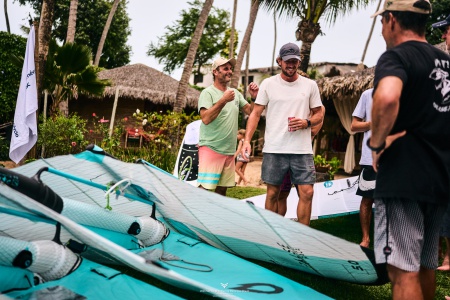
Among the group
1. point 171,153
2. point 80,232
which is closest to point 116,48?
point 171,153

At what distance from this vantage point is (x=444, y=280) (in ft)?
12.4

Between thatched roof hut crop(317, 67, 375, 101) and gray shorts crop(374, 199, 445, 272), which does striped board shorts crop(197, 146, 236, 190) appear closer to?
gray shorts crop(374, 199, 445, 272)

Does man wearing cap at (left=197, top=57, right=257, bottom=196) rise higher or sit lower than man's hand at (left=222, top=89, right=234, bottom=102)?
lower

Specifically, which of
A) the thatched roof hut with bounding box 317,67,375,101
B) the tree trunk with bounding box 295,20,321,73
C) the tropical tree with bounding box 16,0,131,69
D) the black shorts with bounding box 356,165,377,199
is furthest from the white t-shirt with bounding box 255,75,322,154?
the tropical tree with bounding box 16,0,131,69

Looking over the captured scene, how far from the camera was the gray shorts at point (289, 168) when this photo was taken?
420 centimetres

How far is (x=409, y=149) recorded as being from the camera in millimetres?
2170

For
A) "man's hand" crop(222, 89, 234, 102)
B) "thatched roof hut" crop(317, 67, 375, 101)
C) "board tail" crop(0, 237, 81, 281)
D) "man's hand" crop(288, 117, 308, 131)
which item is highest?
"thatched roof hut" crop(317, 67, 375, 101)

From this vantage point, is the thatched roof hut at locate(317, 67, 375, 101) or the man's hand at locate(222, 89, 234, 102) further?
the thatched roof hut at locate(317, 67, 375, 101)

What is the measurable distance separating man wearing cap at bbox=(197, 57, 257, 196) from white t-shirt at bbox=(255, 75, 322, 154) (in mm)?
454

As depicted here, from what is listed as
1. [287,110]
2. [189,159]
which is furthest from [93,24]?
[287,110]

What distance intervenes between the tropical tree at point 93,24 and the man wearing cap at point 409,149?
30.1 metres

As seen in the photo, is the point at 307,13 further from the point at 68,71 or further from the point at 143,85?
the point at 143,85

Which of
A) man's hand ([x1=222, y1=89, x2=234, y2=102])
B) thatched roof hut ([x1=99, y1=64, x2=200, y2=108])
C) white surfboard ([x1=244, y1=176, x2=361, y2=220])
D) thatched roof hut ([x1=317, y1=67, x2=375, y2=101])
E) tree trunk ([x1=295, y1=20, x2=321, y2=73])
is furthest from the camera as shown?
thatched roof hut ([x1=99, y1=64, x2=200, y2=108])

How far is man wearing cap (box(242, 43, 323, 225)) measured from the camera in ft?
Answer: 13.8
